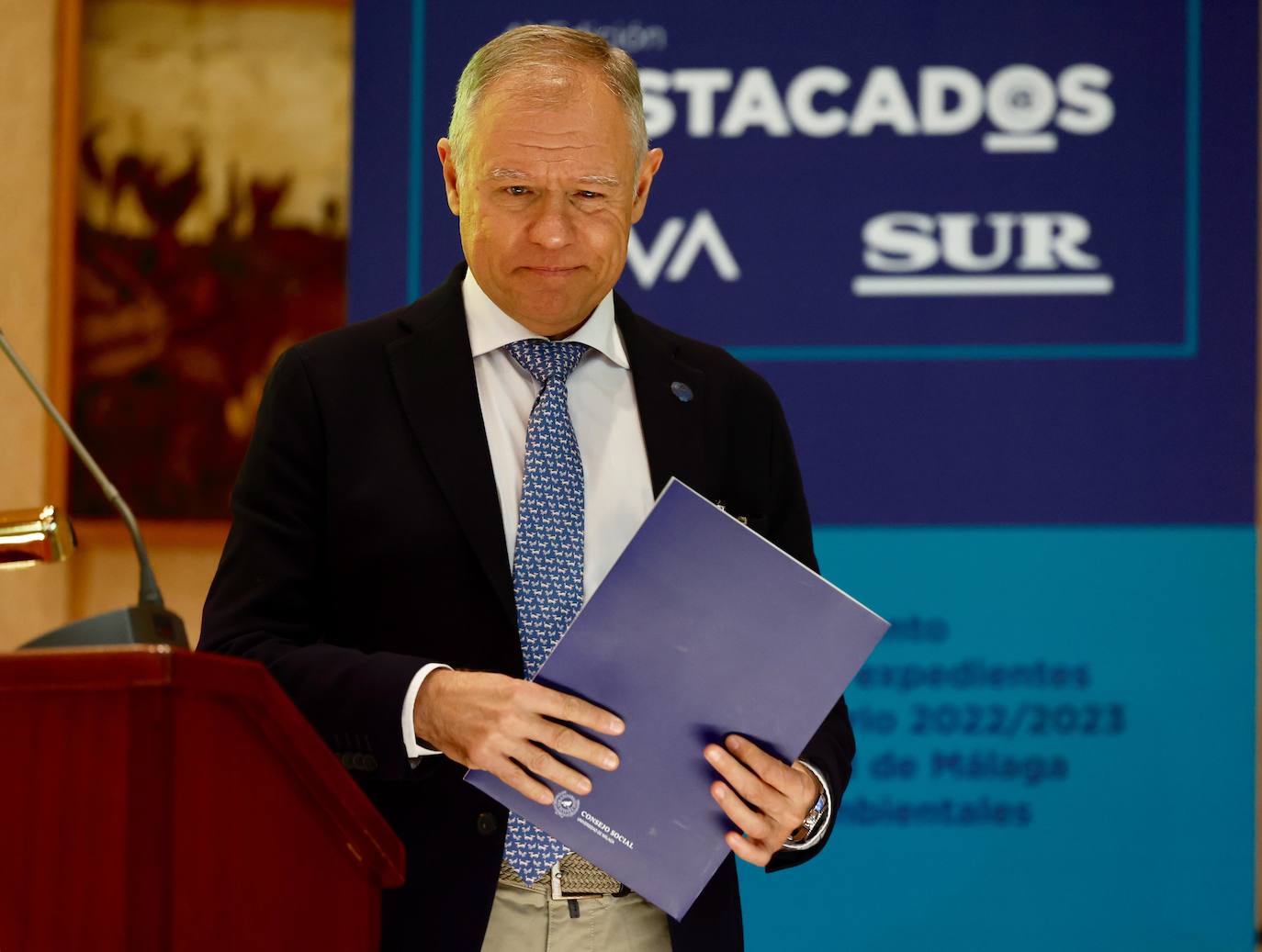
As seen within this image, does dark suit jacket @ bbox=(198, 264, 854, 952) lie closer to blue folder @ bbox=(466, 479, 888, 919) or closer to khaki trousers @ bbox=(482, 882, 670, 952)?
khaki trousers @ bbox=(482, 882, 670, 952)

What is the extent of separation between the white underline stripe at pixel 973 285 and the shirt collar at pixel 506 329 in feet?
4.72

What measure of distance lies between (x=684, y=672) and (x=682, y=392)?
1.76ft

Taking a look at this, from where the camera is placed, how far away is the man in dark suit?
4.88 feet

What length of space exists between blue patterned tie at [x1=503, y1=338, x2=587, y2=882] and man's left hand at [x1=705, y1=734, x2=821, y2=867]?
0.76 ft

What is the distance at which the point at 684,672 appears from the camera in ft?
4.49

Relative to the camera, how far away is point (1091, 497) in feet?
10.2

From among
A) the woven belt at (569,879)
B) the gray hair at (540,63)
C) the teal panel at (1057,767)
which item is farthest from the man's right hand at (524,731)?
the teal panel at (1057,767)

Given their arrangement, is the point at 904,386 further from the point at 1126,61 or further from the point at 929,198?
the point at 1126,61

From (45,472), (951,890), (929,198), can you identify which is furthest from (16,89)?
(951,890)

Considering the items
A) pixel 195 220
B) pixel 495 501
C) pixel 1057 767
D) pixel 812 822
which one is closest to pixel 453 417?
pixel 495 501

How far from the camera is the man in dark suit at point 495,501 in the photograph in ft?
4.88

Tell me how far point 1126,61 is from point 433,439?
2141mm

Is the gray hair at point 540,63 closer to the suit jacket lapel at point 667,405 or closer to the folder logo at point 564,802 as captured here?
the suit jacket lapel at point 667,405

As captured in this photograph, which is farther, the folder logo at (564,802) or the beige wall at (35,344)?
the beige wall at (35,344)
